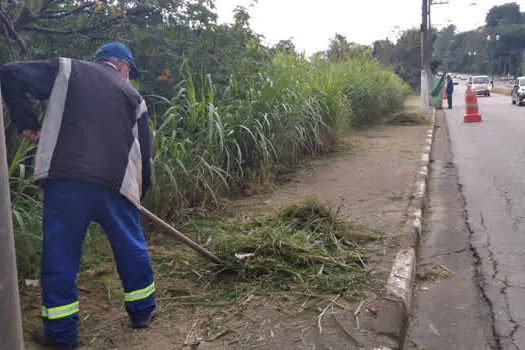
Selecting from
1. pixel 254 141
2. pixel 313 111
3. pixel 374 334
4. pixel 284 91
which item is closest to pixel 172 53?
pixel 254 141

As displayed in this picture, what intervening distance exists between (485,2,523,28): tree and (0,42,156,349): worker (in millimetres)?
106971

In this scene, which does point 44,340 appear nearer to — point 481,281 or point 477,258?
point 481,281

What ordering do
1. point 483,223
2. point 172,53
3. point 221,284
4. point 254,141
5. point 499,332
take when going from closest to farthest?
point 499,332 → point 221,284 → point 483,223 → point 172,53 → point 254,141

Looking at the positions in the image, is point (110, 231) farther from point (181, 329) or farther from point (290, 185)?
point (290, 185)

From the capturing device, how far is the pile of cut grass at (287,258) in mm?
3734

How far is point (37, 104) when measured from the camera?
4.43 meters

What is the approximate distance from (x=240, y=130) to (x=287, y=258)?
284cm

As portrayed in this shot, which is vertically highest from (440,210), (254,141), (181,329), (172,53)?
(172,53)

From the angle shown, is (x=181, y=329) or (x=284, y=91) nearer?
(x=181, y=329)

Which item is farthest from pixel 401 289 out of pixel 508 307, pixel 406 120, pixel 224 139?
pixel 406 120

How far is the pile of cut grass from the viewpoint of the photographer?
3.73 metres

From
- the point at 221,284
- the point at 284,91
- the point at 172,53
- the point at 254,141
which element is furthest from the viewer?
the point at 284,91

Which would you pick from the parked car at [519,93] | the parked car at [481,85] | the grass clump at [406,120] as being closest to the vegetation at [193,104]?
the grass clump at [406,120]

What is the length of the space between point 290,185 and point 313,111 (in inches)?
69.6
